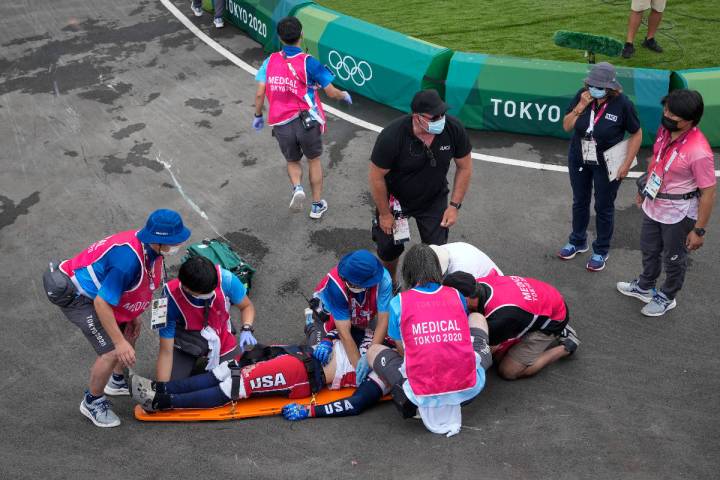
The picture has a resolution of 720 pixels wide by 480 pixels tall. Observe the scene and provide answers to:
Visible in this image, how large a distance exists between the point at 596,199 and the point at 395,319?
2848mm

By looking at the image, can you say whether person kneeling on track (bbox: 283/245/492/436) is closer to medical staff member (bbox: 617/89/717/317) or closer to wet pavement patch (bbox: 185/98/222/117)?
medical staff member (bbox: 617/89/717/317)

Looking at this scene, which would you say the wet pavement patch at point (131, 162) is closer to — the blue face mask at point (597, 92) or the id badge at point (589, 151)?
the id badge at point (589, 151)

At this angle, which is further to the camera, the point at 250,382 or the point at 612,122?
the point at 612,122

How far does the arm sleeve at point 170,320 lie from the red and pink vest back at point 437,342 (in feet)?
5.91

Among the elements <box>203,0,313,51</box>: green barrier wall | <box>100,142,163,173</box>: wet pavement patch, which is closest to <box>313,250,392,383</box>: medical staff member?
<box>100,142,163,173</box>: wet pavement patch

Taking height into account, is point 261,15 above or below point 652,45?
below

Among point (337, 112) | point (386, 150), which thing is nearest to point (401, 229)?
point (386, 150)

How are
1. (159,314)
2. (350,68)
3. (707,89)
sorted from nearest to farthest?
1. (159,314)
2. (707,89)
3. (350,68)

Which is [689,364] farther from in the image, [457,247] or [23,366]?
[23,366]

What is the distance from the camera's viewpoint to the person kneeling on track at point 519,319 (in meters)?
5.79

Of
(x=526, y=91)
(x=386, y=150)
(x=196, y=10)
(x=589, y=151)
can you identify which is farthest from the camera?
(x=196, y=10)

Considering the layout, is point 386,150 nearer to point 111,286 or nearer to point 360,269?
point 360,269

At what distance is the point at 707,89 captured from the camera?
9172 mm

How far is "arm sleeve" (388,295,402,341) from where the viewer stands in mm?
5555
